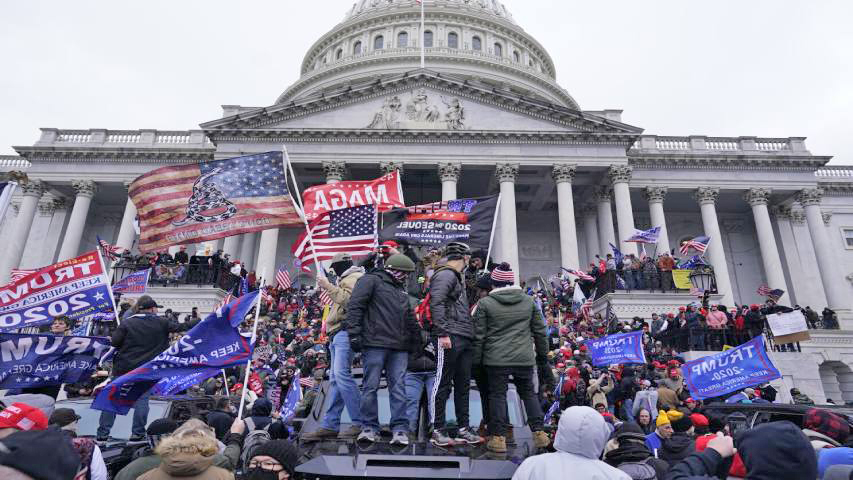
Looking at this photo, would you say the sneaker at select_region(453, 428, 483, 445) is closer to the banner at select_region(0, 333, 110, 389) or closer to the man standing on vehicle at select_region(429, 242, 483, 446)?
the man standing on vehicle at select_region(429, 242, 483, 446)

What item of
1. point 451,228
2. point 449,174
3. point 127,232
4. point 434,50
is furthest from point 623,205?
point 127,232

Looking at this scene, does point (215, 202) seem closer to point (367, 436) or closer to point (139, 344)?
point (139, 344)

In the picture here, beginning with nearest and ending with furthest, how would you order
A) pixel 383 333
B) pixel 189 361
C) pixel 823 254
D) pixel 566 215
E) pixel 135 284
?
pixel 383 333 → pixel 189 361 → pixel 135 284 → pixel 566 215 → pixel 823 254

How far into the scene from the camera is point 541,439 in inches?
201

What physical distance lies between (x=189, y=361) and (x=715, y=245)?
3104 centimetres

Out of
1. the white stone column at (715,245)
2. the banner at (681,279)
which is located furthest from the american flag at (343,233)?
the white stone column at (715,245)

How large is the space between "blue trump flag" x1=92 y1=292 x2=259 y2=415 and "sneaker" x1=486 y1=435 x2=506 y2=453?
338 cm

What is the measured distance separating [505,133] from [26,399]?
28.6 m

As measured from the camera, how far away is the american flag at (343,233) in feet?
35.9

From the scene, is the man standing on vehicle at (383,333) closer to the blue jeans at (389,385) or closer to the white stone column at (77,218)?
the blue jeans at (389,385)

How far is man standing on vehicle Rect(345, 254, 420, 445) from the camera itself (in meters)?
5.15

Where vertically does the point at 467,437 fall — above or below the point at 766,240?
below

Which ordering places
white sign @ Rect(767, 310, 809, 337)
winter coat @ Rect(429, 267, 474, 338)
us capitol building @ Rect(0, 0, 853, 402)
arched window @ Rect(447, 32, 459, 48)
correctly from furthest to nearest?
arched window @ Rect(447, 32, 459, 48)
us capitol building @ Rect(0, 0, 853, 402)
white sign @ Rect(767, 310, 809, 337)
winter coat @ Rect(429, 267, 474, 338)

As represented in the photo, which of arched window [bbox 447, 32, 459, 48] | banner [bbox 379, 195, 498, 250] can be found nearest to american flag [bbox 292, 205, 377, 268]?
banner [bbox 379, 195, 498, 250]
